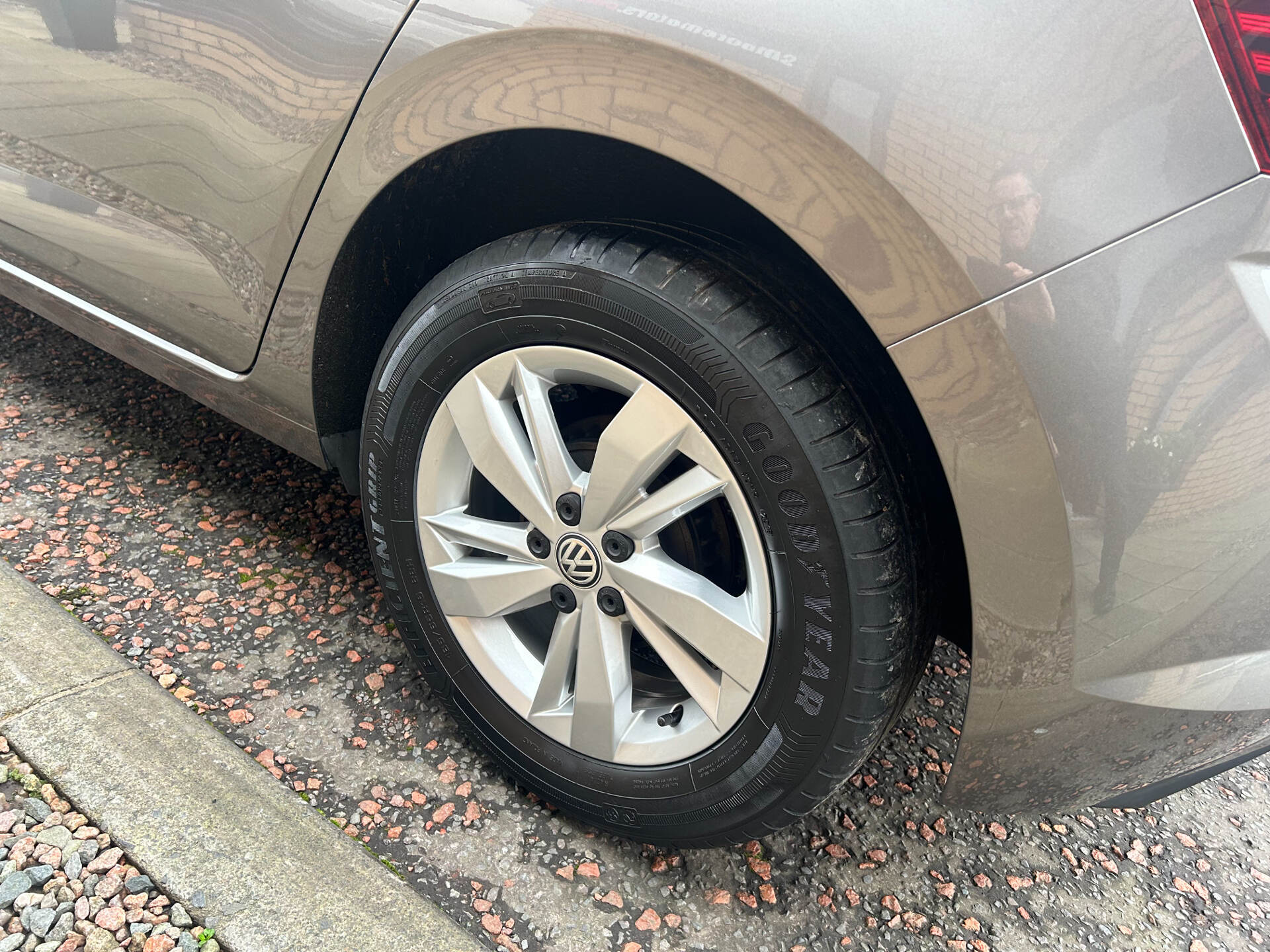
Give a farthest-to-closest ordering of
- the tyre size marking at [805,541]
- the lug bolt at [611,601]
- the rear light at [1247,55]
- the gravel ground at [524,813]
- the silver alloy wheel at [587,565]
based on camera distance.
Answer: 1. the gravel ground at [524,813]
2. the lug bolt at [611,601]
3. the silver alloy wheel at [587,565]
4. the tyre size marking at [805,541]
5. the rear light at [1247,55]

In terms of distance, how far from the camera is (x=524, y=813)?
5.23 ft

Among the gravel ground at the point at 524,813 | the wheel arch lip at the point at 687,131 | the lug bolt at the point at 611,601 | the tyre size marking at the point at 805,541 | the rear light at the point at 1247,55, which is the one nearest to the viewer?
the rear light at the point at 1247,55

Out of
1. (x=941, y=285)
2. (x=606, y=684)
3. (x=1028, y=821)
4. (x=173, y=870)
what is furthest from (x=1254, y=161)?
(x=173, y=870)

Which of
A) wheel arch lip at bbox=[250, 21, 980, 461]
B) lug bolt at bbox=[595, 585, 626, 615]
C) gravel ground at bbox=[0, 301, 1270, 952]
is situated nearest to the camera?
wheel arch lip at bbox=[250, 21, 980, 461]

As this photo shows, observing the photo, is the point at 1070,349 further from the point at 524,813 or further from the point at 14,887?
the point at 14,887

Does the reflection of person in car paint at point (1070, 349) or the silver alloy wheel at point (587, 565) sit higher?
the reflection of person in car paint at point (1070, 349)

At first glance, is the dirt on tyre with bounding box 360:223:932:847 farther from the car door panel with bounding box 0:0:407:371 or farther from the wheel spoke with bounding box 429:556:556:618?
the car door panel with bounding box 0:0:407:371

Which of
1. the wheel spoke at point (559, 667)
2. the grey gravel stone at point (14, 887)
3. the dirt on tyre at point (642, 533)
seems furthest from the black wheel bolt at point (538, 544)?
the grey gravel stone at point (14, 887)

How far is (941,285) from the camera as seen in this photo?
94cm

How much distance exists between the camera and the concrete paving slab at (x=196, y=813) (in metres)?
1.31

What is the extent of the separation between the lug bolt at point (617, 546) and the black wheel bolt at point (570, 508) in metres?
0.05

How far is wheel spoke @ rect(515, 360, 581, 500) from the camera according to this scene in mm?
1350

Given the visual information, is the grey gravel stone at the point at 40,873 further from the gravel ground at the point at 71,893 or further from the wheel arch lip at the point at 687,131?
the wheel arch lip at the point at 687,131

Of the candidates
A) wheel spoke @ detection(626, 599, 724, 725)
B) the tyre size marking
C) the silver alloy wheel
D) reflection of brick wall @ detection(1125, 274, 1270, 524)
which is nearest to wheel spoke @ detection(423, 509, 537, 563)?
the silver alloy wheel
